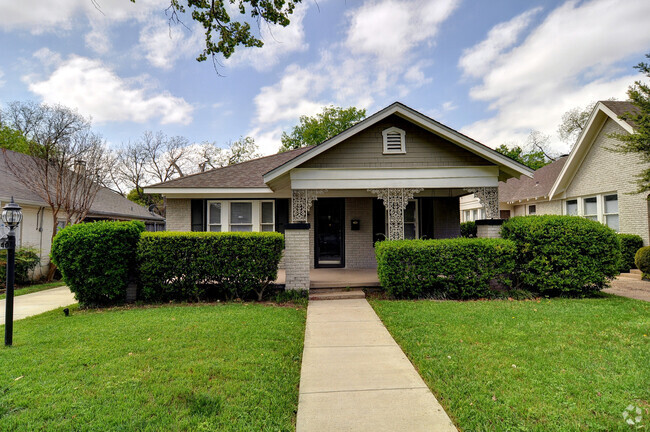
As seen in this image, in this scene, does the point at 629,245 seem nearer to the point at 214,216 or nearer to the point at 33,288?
the point at 214,216

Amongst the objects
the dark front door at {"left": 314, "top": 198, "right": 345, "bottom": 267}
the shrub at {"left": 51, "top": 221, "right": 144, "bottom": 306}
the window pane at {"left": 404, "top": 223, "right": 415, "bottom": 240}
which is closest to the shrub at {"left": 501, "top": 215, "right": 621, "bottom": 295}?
the window pane at {"left": 404, "top": 223, "right": 415, "bottom": 240}

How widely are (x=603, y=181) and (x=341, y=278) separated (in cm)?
1065

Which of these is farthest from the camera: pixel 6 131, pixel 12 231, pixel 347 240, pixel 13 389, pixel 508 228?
pixel 6 131

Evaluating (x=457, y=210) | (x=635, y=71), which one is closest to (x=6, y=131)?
(x=457, y=210)

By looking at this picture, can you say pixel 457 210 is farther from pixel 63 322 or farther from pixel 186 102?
pixel 186 102

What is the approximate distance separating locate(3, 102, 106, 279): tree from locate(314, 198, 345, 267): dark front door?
885 cm

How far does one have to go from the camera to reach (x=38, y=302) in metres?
7.61

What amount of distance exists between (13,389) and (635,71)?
13192 mm

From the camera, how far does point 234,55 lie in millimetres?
5039

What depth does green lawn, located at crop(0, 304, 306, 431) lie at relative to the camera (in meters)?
2.59

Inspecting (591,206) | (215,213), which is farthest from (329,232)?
(591,206)

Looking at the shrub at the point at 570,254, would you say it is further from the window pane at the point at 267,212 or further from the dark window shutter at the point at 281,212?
the window pane at the point at 267,212

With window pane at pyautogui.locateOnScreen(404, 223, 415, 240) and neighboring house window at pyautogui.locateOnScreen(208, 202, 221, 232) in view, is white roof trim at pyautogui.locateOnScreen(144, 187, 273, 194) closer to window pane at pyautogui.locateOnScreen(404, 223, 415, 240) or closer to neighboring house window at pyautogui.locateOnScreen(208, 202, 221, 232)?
neighboring house window at pyautogui.locateOnScreen(208, 202, 221, 232)

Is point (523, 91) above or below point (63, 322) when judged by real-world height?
above
